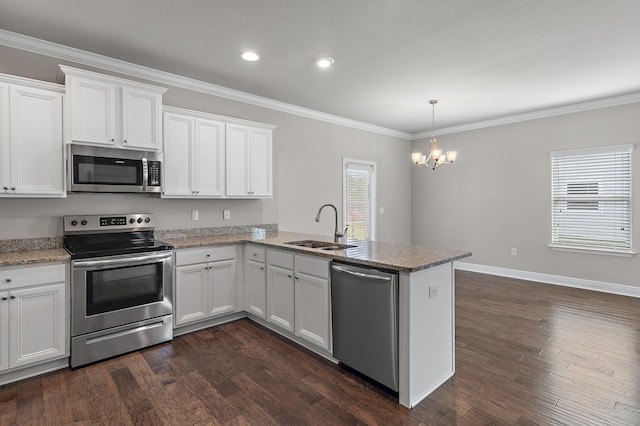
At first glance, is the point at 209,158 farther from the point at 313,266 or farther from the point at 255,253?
the point at 313,266

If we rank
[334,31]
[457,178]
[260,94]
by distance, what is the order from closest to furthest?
[334,31], [260,94], [457,178]

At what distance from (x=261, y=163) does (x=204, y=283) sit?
1588 millimetres

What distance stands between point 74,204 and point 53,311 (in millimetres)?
1030

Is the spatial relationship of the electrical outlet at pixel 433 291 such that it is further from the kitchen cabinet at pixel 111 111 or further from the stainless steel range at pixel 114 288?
the kitchen cabinet at pixel 111 111

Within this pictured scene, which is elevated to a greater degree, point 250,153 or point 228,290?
point 250,153

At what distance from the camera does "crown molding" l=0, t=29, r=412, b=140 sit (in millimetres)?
2930

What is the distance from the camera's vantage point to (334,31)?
9.29ft

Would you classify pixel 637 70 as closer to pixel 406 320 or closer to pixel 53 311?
pixel 406 320

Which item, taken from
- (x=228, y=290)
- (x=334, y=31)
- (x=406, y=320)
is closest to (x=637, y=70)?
(x=334, y=31)

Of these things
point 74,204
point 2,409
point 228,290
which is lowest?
point 2,409

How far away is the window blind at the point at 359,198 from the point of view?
233 inches

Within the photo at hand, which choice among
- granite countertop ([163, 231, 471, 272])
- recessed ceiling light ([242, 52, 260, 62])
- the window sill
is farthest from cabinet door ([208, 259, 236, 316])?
the window sill

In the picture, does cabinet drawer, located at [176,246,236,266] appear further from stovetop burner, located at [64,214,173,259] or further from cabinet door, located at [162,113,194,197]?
cabinet door, located at [162,113,194,197]

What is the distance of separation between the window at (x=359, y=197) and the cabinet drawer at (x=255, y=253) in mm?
2505
